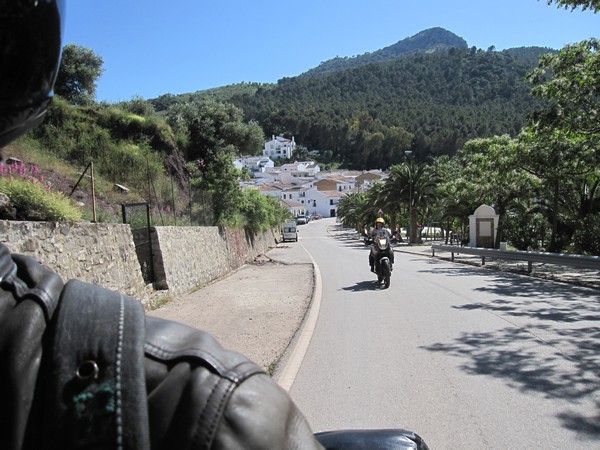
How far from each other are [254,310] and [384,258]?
439cm

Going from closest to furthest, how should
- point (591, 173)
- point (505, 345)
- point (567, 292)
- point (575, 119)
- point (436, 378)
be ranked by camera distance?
point (436, 378) → point (505, 345) → point (567, 292) → point (575, 119) → point (591, 173)

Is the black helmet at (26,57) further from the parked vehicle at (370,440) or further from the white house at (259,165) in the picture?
the white house at (259,165)

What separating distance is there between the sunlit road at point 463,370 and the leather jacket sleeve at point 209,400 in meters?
3.69

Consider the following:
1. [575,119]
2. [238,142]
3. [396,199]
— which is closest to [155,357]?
[575,119]

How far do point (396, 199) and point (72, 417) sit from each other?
44233 millimetres

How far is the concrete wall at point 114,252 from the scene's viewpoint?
7.16 meters

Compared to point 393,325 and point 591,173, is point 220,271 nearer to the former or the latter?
point 393,325

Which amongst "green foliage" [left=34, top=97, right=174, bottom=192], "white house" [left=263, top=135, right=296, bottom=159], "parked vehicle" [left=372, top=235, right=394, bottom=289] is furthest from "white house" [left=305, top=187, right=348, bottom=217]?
"parked vehicle" [left=372, top=235, right=394, bottom=289]

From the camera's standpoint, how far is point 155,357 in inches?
32.3

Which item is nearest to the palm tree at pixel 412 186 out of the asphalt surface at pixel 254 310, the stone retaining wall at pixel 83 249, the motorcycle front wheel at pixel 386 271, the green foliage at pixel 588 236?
the green foliage at pixel 588 236

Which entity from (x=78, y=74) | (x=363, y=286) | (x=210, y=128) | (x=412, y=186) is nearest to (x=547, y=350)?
(x=363, y=286)

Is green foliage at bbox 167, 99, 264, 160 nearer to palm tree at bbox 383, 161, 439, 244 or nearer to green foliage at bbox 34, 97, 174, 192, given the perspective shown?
green foliage at bbox 34, 97, 174, 192

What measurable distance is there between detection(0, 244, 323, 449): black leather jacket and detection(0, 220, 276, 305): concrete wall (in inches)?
104

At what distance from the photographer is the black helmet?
2.70 feet
